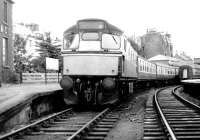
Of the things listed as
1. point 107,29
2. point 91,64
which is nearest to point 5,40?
point 107,29

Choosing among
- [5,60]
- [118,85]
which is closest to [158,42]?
[5,60]

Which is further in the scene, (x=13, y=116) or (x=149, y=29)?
(x=149, y=29)

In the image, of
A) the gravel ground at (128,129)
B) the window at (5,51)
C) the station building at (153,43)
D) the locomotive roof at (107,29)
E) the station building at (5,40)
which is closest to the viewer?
the gravel ground at (128,129)

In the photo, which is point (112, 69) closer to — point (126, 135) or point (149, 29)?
point (126, 135)

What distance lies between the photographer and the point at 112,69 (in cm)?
1261

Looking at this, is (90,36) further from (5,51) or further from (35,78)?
(35,78)

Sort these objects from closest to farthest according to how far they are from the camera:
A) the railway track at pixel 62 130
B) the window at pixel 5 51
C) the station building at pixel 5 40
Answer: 1. the railway track at pixel 62 130
2. the station building at pixel 5 40
3. the window at pixel 5 51

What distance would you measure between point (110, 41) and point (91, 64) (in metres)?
1.22

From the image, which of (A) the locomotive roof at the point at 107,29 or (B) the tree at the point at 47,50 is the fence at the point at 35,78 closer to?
(B) the tree at the point at 47,50

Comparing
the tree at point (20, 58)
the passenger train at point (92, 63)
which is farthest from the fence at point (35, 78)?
the passenger train at point (92, 63)

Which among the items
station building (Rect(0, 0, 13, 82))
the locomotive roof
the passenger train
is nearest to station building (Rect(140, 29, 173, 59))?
station building (Rect(0, 0, 13, 82))

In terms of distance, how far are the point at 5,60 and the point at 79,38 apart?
13.4 metres

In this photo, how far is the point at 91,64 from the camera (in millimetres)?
12539

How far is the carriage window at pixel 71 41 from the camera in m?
13.0
